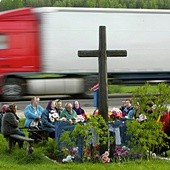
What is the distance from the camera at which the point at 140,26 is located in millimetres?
26453

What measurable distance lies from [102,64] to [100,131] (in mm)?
1407

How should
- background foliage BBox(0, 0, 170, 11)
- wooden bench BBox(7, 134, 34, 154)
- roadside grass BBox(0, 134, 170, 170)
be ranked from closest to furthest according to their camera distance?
roadside grass BBox(0, 134, 170, 170)
wooden bench BBox(7, 134, 34, 154)
background foliage BBox(0, 0, 170, 11)

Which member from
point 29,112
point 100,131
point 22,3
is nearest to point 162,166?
point 100,131

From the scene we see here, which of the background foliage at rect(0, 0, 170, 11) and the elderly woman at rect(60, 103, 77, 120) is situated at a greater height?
the background foliage at rect(0, 0, 170, 11)

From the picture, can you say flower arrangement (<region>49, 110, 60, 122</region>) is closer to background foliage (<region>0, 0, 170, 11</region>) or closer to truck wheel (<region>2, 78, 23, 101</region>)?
truck wheel (<region>2, 78, 23, 101</region>)

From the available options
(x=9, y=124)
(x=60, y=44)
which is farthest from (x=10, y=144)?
(x=60, y=44)

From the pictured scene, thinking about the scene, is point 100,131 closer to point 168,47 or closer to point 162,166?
point 162,166

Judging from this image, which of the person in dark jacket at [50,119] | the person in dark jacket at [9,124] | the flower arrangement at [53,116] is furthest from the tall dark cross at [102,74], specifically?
the flower arrangement at [53,116]

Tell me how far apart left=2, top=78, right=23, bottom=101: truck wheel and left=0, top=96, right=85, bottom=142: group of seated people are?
911 centimetres

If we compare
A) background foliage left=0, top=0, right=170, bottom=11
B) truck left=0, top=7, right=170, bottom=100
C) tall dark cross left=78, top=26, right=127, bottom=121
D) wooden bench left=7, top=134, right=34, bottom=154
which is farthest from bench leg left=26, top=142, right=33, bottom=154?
background foliage left=0, top=0, right=170, bottom=11

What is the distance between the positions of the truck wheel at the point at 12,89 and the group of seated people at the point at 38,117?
29.9 ft

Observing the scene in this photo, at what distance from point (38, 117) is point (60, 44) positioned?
10.5 m

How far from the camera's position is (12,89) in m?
24.7

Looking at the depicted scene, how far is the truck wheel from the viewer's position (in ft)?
80.6
